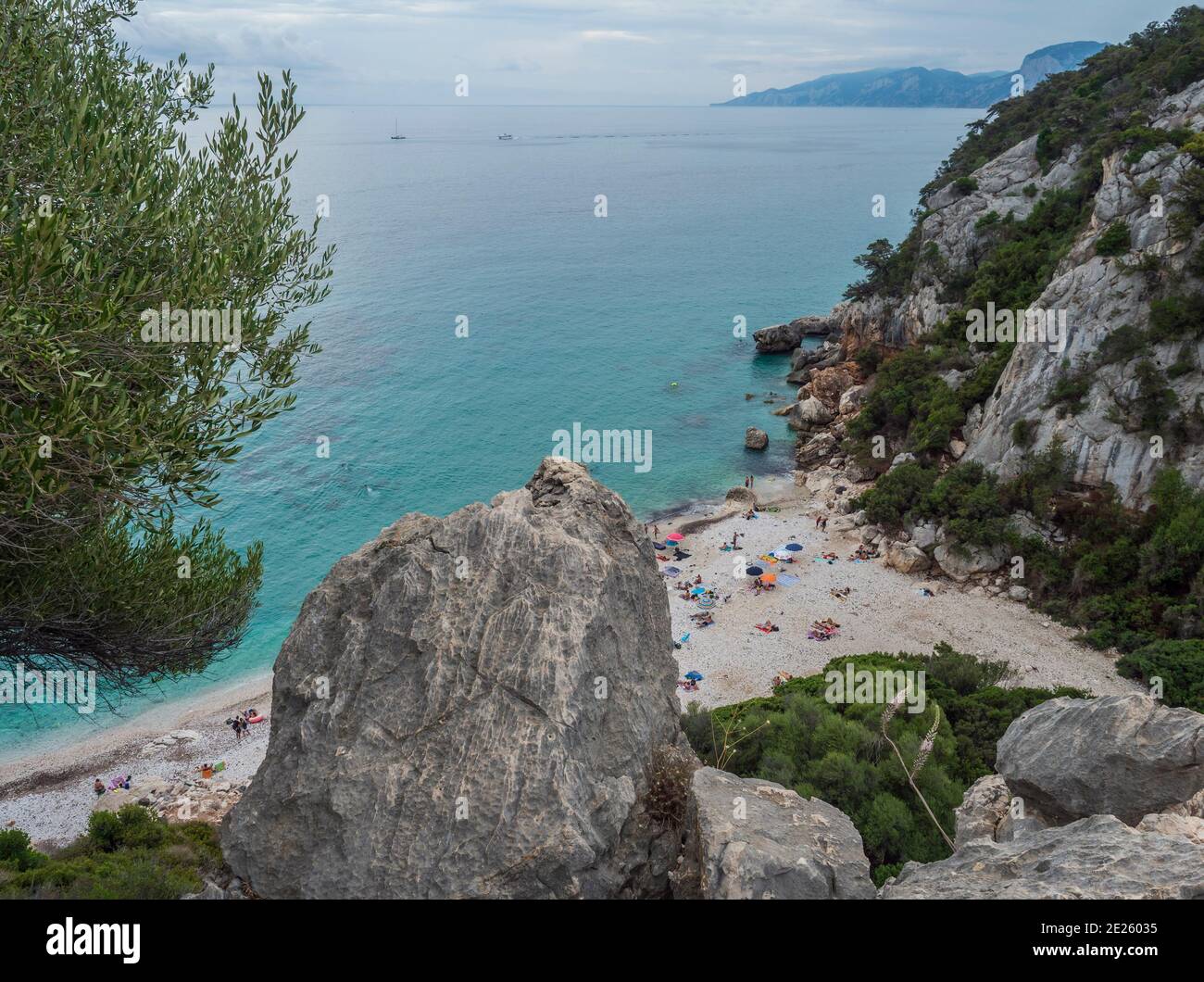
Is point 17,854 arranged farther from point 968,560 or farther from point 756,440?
point 756,440

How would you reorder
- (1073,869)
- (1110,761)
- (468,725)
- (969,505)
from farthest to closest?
1. (969,505)
2. (1110,761)
3. (468,725)
4. (1073,869)

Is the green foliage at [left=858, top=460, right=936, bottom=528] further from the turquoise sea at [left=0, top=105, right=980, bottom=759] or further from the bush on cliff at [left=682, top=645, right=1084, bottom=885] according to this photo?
the bush on cliff at [left=682, top=645, right=1084, bottom=885]

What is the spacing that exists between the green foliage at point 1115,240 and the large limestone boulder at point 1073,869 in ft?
126

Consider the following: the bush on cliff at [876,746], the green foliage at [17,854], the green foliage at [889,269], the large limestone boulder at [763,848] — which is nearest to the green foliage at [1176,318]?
the bush on cliff at [876,746]

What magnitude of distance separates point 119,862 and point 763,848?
14387mm

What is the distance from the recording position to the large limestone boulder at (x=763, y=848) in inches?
338

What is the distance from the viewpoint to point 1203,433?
1280 inches

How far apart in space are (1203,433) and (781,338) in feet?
149

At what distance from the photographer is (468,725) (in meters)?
10.1

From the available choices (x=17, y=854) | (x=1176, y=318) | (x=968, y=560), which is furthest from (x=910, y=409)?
(x=17, y=854)

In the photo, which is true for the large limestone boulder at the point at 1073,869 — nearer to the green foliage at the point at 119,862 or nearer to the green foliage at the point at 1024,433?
the green foliage at the point at 119,862
